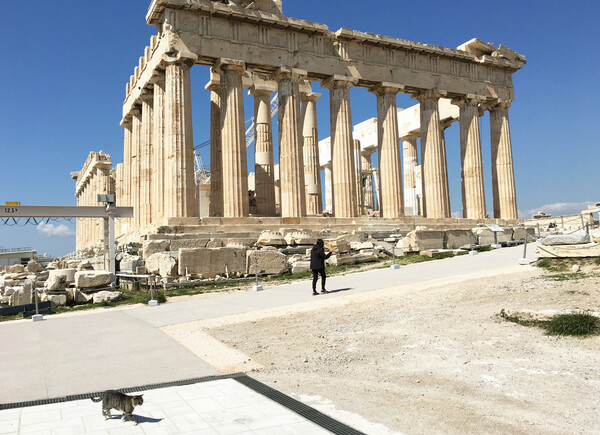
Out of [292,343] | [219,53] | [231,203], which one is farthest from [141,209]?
[292,343]

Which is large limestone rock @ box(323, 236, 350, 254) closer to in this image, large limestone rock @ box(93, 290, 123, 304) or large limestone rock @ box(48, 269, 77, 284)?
large limestone rock @ box(93, 290, 123, 304)

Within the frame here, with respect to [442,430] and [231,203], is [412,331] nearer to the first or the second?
[442,430]

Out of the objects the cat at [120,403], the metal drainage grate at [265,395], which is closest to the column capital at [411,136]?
the metal drainage grate at [265,395]

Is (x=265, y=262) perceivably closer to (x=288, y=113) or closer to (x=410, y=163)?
(x=288, y=113)

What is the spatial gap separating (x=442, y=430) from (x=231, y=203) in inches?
783

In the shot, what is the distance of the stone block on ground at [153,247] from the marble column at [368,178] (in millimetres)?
27839

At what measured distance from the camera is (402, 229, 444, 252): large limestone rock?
20.3 m

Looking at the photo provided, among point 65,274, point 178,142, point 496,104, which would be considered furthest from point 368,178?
point 65,274

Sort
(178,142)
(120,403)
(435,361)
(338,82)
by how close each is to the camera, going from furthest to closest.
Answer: (338,82) < (178,142) < (435,361) < (120,403)

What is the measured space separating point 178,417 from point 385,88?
26246 millimetres

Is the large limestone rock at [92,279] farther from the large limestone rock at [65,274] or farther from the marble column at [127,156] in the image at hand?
A: the marble column at [127,156]

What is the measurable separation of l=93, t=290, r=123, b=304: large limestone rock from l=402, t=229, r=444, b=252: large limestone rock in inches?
469

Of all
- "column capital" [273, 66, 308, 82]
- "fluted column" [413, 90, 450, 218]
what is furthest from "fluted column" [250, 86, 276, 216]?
"fluted column" [413, 90, 450, 218]

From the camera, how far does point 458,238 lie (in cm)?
2205
